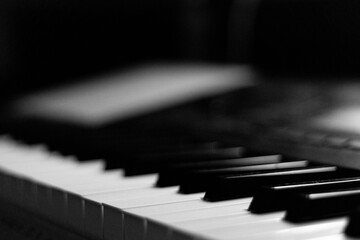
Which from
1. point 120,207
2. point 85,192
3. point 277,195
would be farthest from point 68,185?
point 277,195

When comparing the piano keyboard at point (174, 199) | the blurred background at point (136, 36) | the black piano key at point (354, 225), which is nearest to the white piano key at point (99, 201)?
the piano keyboard at point (174, 199)

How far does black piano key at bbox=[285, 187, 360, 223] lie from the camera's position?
74cm

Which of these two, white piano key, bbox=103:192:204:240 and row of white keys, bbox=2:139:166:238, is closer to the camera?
white piano key, bbox=103:192:204:240

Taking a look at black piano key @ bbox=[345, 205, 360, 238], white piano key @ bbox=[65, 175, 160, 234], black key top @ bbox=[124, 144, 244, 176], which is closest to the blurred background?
black key top @ bbox=[124, 144, 244, 176]

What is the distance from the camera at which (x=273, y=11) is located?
157 centimetres

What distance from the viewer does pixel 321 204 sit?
2.48 ft

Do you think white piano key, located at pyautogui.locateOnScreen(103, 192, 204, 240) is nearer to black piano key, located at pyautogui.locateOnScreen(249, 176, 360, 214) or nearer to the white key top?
the white key top

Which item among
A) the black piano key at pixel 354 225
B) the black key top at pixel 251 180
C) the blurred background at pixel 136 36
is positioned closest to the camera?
the black piano key at pixel 354 225

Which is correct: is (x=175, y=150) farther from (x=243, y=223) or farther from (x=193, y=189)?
(x=243, y=223)

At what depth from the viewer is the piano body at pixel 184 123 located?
804mm

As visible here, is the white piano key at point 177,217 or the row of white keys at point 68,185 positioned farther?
the row of white keys at point 68,185

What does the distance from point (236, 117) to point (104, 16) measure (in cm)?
110

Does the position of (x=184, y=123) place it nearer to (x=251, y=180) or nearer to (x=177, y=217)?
(x=251, y=180)

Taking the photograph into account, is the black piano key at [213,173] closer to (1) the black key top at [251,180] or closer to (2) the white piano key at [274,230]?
(1) the black key top at [251,180]
